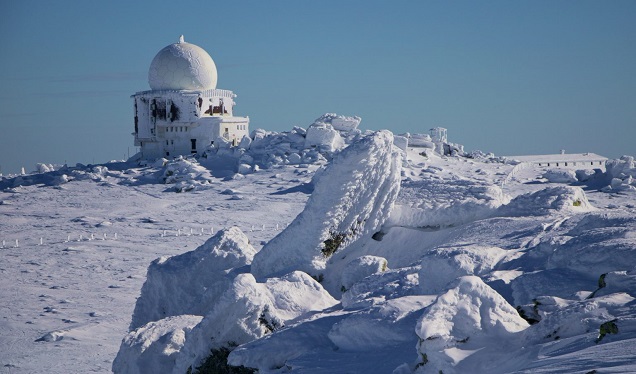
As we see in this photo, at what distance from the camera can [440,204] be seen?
10750 millimetres

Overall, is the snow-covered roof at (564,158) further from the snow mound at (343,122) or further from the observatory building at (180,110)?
the observatory building at (180,110)

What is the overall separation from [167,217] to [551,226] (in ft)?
55.2

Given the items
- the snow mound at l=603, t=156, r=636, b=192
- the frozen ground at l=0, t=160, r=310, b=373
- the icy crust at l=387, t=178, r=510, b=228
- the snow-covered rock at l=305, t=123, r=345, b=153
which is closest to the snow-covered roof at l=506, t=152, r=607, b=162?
the snow-covered rock at l=305, t=123, r=345, b=153

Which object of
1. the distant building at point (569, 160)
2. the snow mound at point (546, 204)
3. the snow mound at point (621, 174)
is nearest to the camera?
the snow mound at point (546, 204)

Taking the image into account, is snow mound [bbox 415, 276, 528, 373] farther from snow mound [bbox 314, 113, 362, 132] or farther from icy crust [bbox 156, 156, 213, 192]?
snow mound [bbox 314, 113, 362, 132]

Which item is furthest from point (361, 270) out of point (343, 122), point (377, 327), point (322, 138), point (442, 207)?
point (343, 122)

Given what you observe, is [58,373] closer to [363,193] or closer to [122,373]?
[122,373]

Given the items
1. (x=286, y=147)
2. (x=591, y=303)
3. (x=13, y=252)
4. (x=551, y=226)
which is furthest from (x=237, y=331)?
(x=286, y=147)

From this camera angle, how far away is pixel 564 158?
147 ft

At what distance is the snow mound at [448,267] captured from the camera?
22.7 feet

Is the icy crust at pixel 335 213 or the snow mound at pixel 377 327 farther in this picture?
the icy crust at pixel 335 213

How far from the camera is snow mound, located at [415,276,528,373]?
194 inches

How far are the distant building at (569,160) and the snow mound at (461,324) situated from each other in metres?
37.5

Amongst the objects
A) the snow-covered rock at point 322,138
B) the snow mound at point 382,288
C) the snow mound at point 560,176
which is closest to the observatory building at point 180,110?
the snow-covered rock at point 322,138
